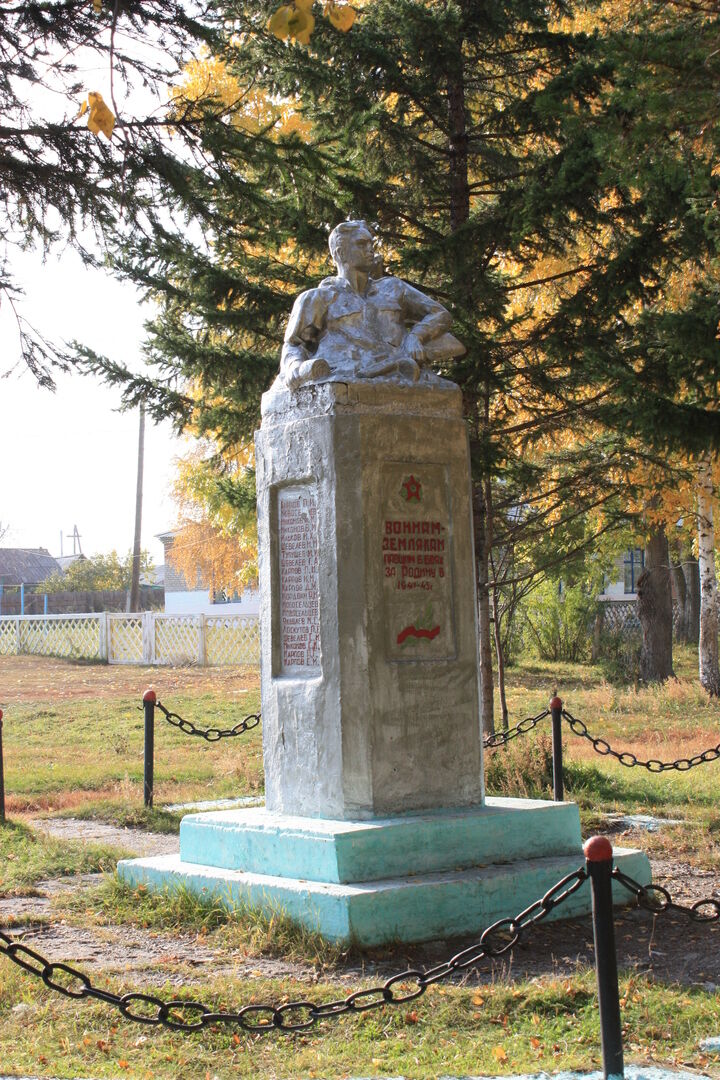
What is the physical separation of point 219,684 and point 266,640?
592 inches

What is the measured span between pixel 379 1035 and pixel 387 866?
170 centimetres

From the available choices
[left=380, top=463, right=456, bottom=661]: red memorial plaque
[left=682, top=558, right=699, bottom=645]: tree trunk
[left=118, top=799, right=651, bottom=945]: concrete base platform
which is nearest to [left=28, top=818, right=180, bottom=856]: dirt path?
[left=118, top=799, right=651, bottom=945]: concrete base platform

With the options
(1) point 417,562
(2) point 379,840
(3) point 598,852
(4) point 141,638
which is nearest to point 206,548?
(4) point 141,638

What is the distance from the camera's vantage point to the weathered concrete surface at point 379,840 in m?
6.59

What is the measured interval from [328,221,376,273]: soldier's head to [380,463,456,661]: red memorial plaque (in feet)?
4.64

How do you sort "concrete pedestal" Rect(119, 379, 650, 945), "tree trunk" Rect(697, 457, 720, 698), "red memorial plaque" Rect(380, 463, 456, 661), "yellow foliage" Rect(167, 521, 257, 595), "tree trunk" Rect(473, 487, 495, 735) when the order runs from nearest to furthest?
"concrete pedestal" Rect(119, 379, 650, 945), "red memorial plaque" Rect(380, 463, 456, 661), "tree trunk" Rect(473, 487, 495, 735), "tree trunk" Rect(697, 457, 720, 698), "yellow foliage" Rect(167, 521, 257, 595)

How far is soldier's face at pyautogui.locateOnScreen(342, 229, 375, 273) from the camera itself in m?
7.87

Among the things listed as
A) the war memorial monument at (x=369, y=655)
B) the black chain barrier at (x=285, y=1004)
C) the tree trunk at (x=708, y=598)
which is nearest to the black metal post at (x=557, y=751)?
the war memorial monument at (x=369, y=655)

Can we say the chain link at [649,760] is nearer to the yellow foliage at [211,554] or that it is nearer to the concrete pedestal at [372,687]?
the concrete pedestal at [372,687]

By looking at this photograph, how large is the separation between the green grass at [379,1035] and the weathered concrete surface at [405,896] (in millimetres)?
588

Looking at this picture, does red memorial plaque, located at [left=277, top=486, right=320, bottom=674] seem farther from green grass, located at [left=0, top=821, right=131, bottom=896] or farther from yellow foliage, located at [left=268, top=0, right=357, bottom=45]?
yellow foliage, located at [left=268, top=0, right=357, bottom=45]

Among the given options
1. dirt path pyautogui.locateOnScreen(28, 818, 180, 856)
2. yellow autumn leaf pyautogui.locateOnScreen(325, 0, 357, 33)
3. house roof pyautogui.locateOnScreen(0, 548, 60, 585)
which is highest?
house roof pyautogui.locateOnScreen(0, 548, 60, 585)

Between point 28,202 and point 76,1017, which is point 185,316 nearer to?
point 28,202

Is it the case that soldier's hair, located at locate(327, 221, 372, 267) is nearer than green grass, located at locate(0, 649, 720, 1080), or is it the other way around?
green grass, located at locate(0, 649, 720, 1080)
